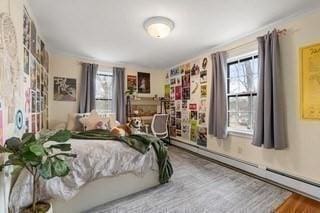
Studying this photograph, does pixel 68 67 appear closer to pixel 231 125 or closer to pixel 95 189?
pixel 95 189

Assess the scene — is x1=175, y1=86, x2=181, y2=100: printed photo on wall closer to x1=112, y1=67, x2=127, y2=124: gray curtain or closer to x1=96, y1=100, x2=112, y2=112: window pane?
x1=112, y1=67, x2=127, y2=124: gray curtain

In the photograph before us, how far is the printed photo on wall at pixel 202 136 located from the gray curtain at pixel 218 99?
0.35m

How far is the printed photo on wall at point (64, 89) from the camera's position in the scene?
14.3 ft

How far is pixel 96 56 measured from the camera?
4559 mm

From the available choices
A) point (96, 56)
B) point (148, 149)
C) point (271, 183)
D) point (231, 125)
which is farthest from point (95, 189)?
point (96, 56)

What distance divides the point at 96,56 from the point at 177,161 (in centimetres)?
305

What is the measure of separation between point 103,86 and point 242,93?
11.3 ft

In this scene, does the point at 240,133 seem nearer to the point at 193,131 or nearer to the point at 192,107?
the point at 193,131

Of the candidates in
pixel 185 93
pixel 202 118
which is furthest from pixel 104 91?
pixel 202 118

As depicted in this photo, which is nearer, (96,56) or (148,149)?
(148,149)

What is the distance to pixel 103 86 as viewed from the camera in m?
5.09

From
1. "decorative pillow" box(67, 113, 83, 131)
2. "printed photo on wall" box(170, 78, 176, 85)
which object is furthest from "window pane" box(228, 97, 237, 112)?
"decorative pillow" box(67, 113, 83, 131)

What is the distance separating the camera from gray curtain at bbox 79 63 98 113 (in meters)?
4.54

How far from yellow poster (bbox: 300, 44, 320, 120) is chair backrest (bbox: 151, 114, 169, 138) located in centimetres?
310
